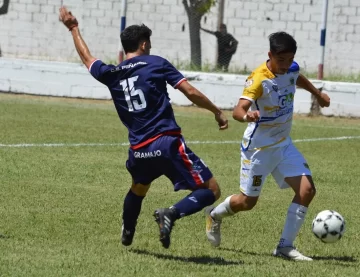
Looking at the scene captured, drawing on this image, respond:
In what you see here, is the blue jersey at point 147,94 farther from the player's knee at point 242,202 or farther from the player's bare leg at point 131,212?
the player's knee at point 242,202

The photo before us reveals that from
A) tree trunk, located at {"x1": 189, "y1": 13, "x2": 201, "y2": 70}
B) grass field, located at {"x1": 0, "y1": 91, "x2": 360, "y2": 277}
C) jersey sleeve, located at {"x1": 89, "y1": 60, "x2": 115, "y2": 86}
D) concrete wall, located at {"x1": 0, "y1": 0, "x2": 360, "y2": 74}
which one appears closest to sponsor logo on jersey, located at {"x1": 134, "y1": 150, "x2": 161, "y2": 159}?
jersey sleeve, located at {"x1": 89, "y1": 60, "x2": 115, "y2": 86}

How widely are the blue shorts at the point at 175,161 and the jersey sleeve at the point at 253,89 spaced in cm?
68

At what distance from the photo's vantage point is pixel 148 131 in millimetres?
7238

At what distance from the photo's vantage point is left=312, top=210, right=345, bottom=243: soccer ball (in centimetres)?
765

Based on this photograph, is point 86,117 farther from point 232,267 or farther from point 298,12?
point 232,267

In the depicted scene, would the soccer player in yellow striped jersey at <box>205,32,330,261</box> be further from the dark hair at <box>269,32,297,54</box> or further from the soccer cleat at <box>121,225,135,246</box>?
the soccer cleat at <box>121,225,135,246</box>

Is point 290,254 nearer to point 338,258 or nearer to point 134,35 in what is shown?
point 338,258

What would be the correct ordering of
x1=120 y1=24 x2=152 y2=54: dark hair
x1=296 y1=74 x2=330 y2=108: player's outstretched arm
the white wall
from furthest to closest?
the white wall
x1=296 y1=74 x2=330 y2=108: player's outstretched arm
x1=120 y1=24 x2=152 y2=54: dark hair

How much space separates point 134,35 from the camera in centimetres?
729

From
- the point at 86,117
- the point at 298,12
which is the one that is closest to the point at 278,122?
the point at 86,117

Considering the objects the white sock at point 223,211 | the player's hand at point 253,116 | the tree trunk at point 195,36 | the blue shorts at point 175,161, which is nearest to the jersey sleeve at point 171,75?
the blue shorts at point 175,161

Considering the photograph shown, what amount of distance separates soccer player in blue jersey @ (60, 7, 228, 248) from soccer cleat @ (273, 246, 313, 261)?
750mm

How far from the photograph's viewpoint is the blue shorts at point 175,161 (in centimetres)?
716

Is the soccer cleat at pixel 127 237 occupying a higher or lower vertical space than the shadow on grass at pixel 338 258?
higher
